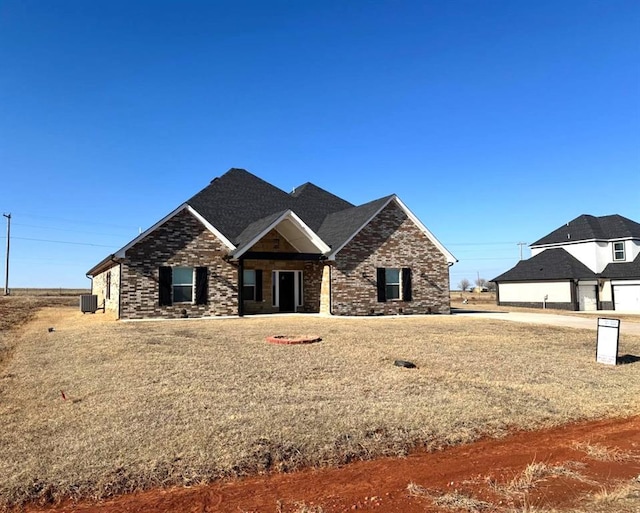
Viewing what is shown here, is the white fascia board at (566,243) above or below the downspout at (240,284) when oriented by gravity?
above

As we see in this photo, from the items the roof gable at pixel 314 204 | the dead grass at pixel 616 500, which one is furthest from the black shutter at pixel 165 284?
the dead grass at pixel 616 500

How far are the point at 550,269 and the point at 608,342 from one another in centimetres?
2762

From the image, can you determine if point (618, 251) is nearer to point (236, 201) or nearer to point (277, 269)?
point (277, 269)

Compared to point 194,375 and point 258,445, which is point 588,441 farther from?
point 194,375

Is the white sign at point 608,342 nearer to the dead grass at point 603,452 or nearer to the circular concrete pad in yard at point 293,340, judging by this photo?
the dead grass at point 603,452

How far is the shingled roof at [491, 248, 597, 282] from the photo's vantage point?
35.3 meters

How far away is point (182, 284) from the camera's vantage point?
21.5 m

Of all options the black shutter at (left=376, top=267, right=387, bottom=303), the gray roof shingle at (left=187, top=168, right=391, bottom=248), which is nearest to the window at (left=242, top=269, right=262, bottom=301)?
the gray roof shingle at (left=187, top=168, right=391, bottom=248)

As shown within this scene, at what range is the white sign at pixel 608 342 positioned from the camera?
36.7ft

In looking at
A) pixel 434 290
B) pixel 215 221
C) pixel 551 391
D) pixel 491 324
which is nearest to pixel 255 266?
pixel 215 221

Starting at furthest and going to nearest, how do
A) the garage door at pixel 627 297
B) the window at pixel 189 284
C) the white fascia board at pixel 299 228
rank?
the garage door at pixel 627 297
the white fascia board at pixel 299 228
the window at pixel 189 284

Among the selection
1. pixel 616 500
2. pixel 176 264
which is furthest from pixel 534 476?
pixel 176 264

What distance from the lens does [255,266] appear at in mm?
24250

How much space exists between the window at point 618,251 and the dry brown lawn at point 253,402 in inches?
1056
